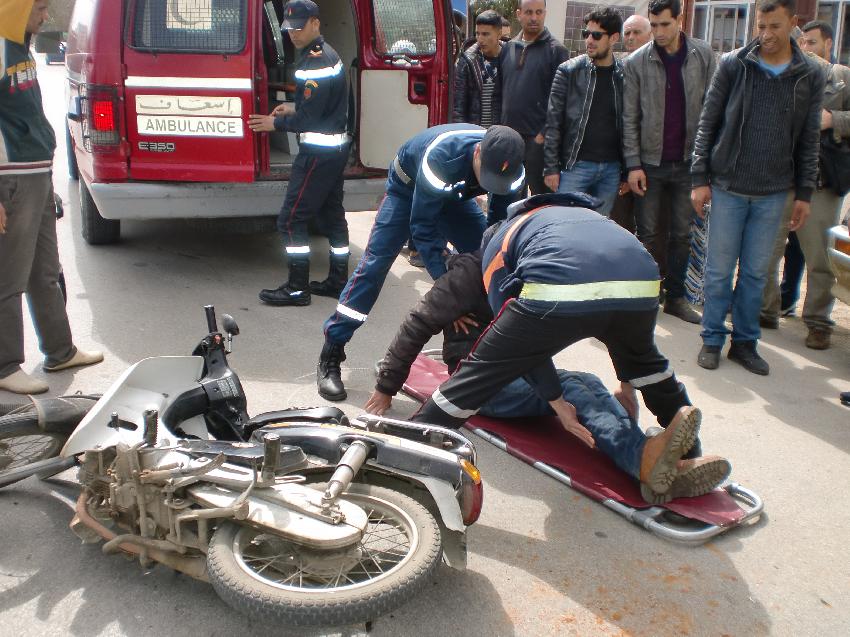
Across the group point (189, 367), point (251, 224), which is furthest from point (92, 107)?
point (189, 367)

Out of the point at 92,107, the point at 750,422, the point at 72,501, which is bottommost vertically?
the point at 750,422

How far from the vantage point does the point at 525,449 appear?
3.93 m

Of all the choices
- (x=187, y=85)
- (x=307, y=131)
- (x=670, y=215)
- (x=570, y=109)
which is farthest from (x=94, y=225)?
(x=670, y=215)

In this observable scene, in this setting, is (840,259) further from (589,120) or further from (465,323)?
(465,323)

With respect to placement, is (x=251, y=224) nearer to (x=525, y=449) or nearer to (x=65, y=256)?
(x=65, y=256)

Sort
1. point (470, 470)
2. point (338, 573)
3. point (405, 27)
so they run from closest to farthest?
point (338, 573) → point (470, 470) → point (405, 27)

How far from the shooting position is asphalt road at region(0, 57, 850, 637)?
2.77 m

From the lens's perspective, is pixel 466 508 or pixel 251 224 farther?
pixel 251 224

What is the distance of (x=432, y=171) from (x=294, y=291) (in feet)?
7.60

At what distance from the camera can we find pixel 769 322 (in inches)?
239

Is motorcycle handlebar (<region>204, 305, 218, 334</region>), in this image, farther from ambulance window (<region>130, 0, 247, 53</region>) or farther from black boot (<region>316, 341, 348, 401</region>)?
ambulance window (<region>130, 0, 247, 53</region>)

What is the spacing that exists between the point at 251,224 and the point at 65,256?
154 centimetres

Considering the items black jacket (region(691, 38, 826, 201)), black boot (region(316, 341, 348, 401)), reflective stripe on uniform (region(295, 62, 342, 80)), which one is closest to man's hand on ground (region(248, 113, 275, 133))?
reflective stripe on uniform (region(295, 62, 342, 80))

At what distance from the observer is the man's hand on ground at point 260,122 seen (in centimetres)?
588
